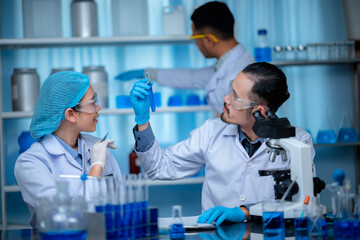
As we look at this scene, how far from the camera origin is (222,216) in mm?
1613

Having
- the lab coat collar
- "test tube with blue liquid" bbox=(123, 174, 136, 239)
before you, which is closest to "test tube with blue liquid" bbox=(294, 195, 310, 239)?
"test tube with blue liquid" bbox=(123, 174, 136, 239)

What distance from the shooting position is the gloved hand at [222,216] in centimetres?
161

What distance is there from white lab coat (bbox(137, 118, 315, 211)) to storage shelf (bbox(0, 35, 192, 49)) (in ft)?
3.85

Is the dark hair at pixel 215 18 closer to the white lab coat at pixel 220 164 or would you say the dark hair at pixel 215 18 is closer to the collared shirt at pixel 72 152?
the white lab coat at pixel 220 164

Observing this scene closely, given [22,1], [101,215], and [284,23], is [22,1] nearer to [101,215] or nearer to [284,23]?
[284,23]

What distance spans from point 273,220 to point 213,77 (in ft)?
5.38

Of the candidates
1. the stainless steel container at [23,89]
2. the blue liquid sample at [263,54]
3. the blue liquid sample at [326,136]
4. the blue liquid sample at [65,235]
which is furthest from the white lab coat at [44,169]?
the blue liquid sample at [326,136]

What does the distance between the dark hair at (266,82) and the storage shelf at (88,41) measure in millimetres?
1256

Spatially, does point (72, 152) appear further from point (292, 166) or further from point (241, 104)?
point (292, 166)

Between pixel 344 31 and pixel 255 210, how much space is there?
2353 millimetres

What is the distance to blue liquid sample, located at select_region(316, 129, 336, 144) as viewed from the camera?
11.1ft

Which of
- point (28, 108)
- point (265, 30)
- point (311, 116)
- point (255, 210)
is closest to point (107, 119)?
point (28, 108)

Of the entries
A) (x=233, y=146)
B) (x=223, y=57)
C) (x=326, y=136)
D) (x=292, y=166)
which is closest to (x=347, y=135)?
(x=326, y=136)

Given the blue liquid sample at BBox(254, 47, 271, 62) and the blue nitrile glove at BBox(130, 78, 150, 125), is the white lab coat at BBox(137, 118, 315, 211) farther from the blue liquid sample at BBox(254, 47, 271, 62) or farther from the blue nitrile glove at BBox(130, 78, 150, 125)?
the blue liquid sample at BBox(254, 47, 271, 62)
